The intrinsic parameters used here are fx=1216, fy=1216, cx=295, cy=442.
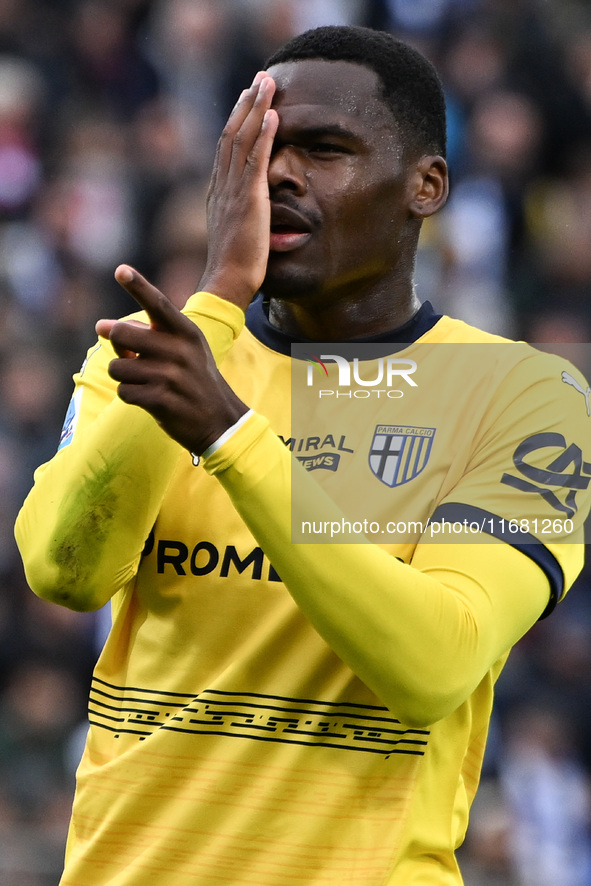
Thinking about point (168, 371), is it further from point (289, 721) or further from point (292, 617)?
point (289, 721)

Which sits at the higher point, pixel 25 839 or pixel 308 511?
pixel 308 511

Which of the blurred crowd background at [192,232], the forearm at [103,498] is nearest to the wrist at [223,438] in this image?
the forearm at [103,498]

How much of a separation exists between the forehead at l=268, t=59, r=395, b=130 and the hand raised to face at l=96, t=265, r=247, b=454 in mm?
789

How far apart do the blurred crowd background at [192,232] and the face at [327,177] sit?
3.36 meters

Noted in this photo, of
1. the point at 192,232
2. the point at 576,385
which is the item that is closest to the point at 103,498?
the point at 576,385

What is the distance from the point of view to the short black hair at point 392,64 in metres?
2.50

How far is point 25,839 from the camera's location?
202 inches

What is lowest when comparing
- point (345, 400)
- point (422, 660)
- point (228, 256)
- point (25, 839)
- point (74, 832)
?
point (25, 839)

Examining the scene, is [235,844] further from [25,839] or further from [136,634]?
[25,839]

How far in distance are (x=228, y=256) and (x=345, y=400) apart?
16.0 inches

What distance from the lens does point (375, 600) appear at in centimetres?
190

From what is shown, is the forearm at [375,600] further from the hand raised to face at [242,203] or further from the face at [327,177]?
the face at [327,177]

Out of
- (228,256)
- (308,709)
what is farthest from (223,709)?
(228,256)

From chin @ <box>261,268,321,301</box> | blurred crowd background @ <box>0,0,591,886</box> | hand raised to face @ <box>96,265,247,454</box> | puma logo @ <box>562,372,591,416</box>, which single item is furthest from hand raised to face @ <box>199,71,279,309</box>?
blurred crowd background @ <box>0,0,591,886</box>
